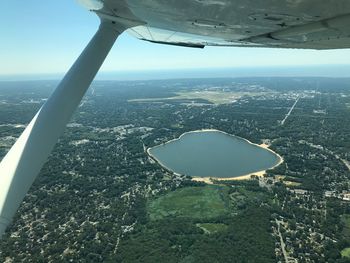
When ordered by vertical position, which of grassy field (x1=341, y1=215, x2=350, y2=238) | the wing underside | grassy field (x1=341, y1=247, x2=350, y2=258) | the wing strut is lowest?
grassy field (x1=341, y1=247, x2=350, y2=258)

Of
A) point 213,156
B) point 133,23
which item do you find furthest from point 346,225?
point 133,23

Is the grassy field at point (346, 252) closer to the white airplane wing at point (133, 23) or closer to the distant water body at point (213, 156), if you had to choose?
the distant water body at point (213, 156)

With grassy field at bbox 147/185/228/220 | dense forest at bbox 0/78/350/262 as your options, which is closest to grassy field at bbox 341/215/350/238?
dense forest at bbox 0/78/350/262

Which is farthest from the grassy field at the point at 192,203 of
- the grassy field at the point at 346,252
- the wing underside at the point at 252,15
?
the wing underside at the point at 252,15

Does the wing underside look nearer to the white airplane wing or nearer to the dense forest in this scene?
the white airplane wing

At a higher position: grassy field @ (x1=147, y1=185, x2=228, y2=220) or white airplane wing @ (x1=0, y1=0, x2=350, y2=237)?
white airplane wing @ (x1=0, y1=0, x2=350, y2=237)

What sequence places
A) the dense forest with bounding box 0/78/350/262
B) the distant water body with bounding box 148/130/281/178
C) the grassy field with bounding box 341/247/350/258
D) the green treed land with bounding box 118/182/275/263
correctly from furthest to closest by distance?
the distant water body with bounding box 148/130/281/178
the dense forest with bounding box 0/78/350/262
the grassy field with bounding box 341/247/350/258
the green treed land with bounding box 118/182/275/263

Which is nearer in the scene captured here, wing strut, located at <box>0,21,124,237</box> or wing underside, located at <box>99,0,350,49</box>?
wing underside, located at <box>99,0,350,49</box>
